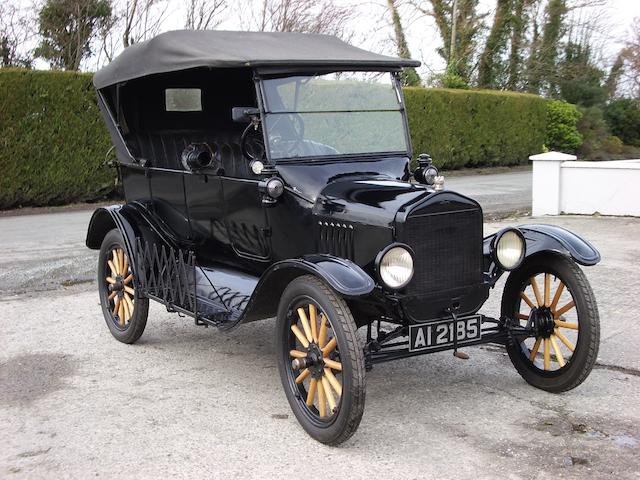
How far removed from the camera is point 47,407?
4191 mm

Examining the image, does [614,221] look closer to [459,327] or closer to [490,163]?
[459,327]

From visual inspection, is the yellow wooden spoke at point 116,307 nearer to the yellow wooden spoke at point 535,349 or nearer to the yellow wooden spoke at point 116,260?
the yellow wooden spoke at point 116,260

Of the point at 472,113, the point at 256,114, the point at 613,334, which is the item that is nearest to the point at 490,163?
the point at 472,113

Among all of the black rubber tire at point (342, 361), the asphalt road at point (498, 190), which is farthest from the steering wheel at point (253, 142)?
the asphalt road at point (498, 190)

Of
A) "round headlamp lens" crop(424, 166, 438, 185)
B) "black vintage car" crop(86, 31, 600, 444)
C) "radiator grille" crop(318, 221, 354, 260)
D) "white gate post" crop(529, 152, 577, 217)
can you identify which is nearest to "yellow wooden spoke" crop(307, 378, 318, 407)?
"black vintage car" crop(86, 31, 600, 444)

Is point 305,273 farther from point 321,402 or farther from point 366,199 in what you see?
point 321,402

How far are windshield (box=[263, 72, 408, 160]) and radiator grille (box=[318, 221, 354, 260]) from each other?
58 cm

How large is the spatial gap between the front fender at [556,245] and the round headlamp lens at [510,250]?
86 millimetres

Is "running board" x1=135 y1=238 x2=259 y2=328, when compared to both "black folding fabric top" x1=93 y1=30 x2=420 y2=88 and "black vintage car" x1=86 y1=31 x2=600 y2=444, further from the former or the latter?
"black folding fabric top" x1=93 y1=30 x2=420 y2=88

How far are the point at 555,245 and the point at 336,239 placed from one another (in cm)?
126

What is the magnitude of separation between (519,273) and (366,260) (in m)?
1.13

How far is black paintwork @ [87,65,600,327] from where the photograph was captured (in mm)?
3877

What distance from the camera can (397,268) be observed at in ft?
12.1

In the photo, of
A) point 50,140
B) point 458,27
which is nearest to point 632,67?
point 458,27
